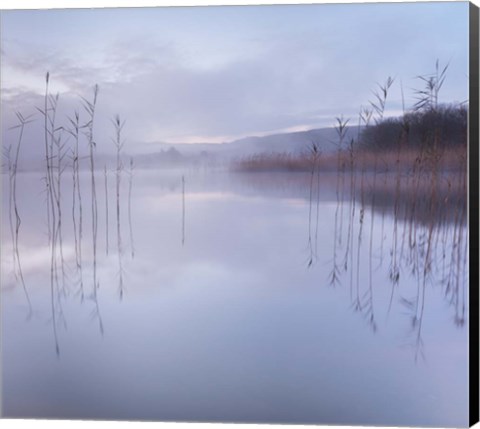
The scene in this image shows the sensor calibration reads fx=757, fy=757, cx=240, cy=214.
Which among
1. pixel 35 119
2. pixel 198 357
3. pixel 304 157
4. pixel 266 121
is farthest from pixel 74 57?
pixel 198 357

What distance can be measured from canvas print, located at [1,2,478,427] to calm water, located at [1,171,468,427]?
0.01 meters

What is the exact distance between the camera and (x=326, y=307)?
411cm

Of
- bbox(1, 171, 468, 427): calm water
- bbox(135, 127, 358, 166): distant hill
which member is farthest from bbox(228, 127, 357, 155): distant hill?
bbox(1, 171, 468, 427): calm water

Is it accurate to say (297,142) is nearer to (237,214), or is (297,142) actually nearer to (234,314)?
(237,214)

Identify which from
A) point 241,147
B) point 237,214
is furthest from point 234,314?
point 241,147

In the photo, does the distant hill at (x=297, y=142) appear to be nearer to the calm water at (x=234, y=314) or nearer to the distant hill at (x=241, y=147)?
the distant hill at (x=241, y=147)

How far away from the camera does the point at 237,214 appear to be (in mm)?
4125

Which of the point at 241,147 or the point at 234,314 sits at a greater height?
the point at 241,147

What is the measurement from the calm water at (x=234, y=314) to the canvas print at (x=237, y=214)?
0.01 meters

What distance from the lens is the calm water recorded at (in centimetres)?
407

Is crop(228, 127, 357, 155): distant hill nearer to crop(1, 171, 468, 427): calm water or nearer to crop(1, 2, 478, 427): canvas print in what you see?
crop(1, 2, 478, 427): canvas print

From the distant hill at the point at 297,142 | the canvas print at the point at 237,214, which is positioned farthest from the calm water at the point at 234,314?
the distant hill at the point at 297,142

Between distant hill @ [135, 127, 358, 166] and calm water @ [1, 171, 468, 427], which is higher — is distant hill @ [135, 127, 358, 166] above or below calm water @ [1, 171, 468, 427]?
above

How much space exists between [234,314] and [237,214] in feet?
1.81
